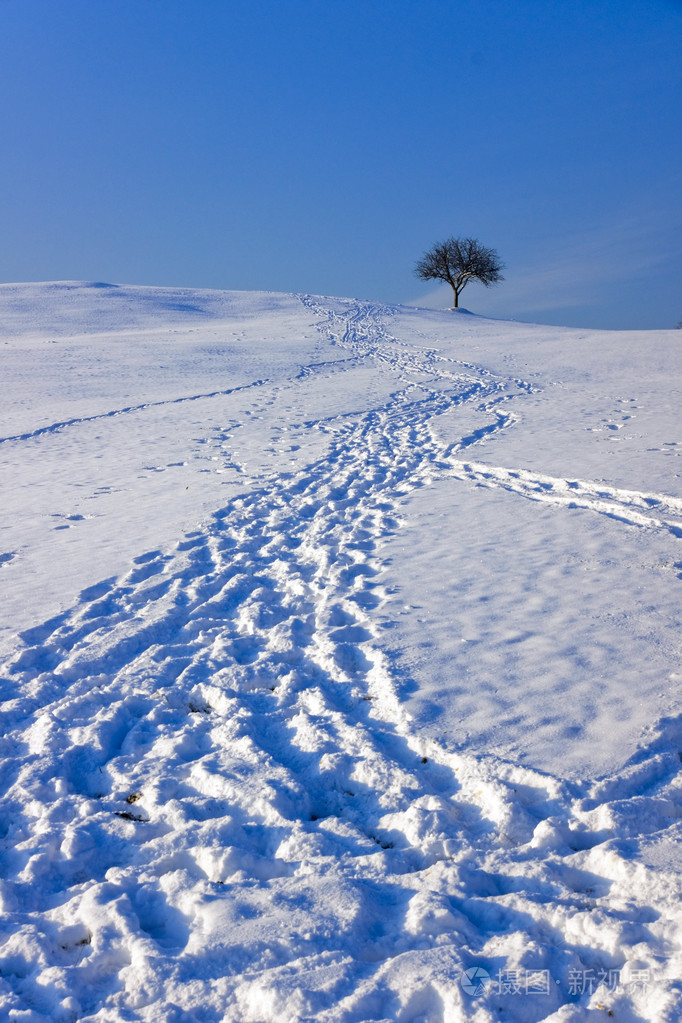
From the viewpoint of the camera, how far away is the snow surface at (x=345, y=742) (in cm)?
249

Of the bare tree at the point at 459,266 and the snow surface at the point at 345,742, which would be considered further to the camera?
the bare tree at the point at 459,266

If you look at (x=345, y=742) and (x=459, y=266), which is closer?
(x=345, y=742)

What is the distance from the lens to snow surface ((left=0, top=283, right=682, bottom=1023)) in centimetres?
249

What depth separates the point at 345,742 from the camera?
385 cm

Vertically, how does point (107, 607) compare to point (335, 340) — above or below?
below

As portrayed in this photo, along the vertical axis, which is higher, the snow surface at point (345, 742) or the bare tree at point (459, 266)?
the bare tree at point (459, 266)

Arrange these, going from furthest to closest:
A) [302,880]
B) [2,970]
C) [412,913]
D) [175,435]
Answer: [175,435] → [302,880] → [412,913] → [2,970]

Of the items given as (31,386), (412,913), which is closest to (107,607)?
(412,913)

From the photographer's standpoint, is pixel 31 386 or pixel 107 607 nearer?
pixel 107 607

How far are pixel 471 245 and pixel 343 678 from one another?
6034 cm

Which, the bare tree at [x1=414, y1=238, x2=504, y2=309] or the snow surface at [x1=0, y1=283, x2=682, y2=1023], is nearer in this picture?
the snow surface at [x1=0, y1=283, x2=682, y2=1023]

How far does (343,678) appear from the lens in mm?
4535

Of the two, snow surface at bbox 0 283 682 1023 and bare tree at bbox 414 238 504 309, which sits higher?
bare tree at bbox 414 238 504 309

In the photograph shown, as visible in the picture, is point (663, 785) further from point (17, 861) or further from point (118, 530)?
point (118, 530)
